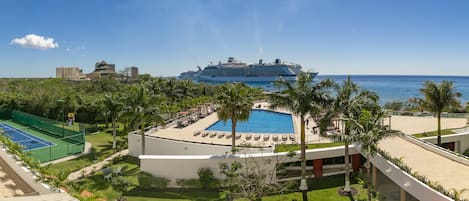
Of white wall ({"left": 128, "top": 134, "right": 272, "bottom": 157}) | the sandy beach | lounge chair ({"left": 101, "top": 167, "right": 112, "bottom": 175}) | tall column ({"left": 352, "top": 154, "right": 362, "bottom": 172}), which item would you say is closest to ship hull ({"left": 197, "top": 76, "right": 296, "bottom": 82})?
the sandy beach

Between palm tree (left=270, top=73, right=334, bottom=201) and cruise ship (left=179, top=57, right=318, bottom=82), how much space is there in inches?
2897

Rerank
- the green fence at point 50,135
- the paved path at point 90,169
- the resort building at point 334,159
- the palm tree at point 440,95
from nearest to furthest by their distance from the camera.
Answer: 1. the resort building at point 334,159
2. the paved path at point 90,169
3. the palm tree at point 440,95
4. the green fence at point 50,135

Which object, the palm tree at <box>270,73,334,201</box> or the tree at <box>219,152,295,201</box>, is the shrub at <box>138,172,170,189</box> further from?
the palm tree at <box>270,73,334,201</box>

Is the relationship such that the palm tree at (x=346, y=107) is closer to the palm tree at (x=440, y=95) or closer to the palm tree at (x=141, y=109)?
the palm tree at (x=440, y=95)

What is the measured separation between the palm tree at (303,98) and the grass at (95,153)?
12242mm

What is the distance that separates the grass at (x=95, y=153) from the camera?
2080cm

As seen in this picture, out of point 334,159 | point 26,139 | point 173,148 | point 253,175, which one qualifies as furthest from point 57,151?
point 334,159

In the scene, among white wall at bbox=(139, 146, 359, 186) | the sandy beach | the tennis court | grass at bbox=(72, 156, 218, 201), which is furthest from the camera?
the tennis court

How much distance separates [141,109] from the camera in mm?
21109

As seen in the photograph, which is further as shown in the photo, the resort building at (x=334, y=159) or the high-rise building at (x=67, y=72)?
the high-rise building at (x=67, y=72)

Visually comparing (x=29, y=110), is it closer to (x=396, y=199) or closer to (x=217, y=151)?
(x=217, y=151)

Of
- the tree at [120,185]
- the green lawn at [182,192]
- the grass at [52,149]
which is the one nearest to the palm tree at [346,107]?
the green lawn at [182,192]

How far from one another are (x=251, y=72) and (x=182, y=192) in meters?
84.9

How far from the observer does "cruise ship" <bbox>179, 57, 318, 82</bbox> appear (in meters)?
97.2
